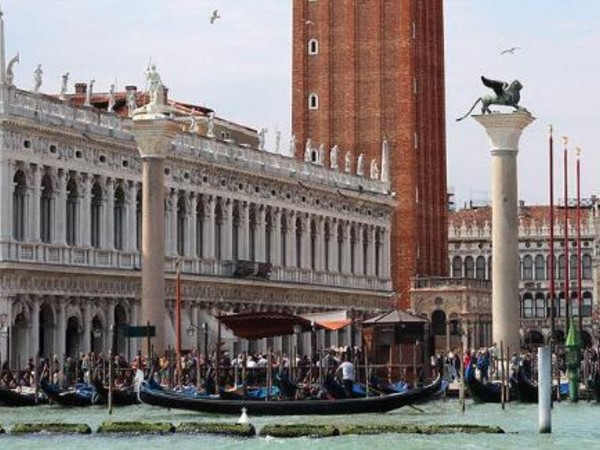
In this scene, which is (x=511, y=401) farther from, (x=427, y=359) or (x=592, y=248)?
(x=592, y=248)

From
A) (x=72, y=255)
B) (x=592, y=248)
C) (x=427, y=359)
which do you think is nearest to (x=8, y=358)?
(x=72, y=255)

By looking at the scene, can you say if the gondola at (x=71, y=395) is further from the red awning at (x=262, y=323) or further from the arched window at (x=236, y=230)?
the arched window at (x=236, y=230)

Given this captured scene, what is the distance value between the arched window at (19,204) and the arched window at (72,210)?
1.99 metres

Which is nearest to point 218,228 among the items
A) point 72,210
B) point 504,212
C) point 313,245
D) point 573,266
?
point 313,245


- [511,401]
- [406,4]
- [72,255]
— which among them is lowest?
[511,401]

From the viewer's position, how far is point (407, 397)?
32844mm

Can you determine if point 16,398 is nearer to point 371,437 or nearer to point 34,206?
point 34,206

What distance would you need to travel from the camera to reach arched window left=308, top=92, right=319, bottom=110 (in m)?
65.0

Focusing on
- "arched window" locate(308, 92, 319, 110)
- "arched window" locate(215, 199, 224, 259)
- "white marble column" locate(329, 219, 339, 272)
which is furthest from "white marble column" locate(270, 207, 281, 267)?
"arched window" locate(308, 92, 319, 110)

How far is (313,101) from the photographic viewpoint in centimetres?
6519

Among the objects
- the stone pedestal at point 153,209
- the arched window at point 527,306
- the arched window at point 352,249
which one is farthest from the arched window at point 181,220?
the arched window at point 527,306

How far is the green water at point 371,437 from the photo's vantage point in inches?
1048

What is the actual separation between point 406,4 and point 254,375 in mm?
27577

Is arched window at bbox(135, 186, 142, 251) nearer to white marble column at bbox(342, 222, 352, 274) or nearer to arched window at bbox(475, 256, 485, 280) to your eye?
white marble column at bbox(342, 222, 352, 274)
